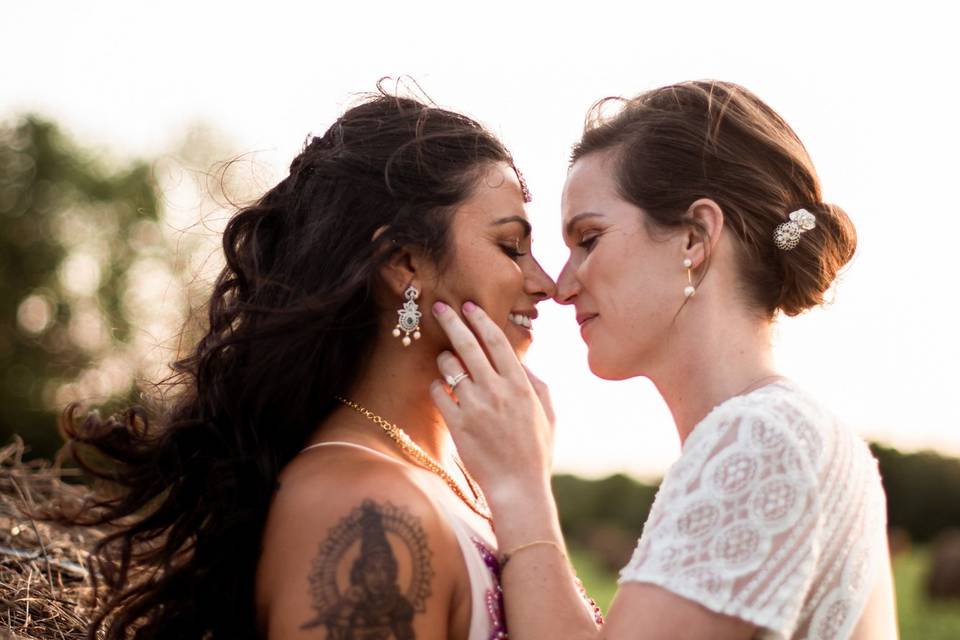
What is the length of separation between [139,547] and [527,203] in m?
2.33

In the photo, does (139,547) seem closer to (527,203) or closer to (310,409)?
(310,409)

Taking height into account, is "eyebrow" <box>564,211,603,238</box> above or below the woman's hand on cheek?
above

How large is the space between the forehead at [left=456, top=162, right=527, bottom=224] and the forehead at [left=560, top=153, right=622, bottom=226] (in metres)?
0.22

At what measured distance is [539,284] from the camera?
187 inches

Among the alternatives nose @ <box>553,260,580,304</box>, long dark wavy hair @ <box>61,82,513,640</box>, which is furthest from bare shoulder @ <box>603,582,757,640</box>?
nose @ <box>553,260,580,304</box>

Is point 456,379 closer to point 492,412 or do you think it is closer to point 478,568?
point 492,412

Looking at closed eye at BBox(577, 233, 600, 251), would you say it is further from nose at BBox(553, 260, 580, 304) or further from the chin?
the chin

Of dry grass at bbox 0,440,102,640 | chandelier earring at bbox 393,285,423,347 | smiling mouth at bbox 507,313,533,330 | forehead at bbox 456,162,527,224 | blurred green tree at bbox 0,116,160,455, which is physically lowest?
blurred green tree at bbox 0,116,160,455

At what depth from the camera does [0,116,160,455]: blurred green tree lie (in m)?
33.7

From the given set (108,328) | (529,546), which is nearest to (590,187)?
→ (529,546)

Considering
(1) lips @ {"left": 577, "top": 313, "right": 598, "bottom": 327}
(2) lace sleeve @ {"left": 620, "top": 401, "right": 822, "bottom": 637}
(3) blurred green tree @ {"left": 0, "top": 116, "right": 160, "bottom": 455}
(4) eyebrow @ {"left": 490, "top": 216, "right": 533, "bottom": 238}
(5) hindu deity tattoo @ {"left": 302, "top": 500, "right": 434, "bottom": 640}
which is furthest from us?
(3) blurred green tree @ {"left": 0, "top": 116, "right": 160, "bottom": 455}

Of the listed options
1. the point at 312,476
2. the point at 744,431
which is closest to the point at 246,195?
the point at 312,476

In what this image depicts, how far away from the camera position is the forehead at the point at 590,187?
4.66 metres

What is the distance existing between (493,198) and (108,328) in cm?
2002
